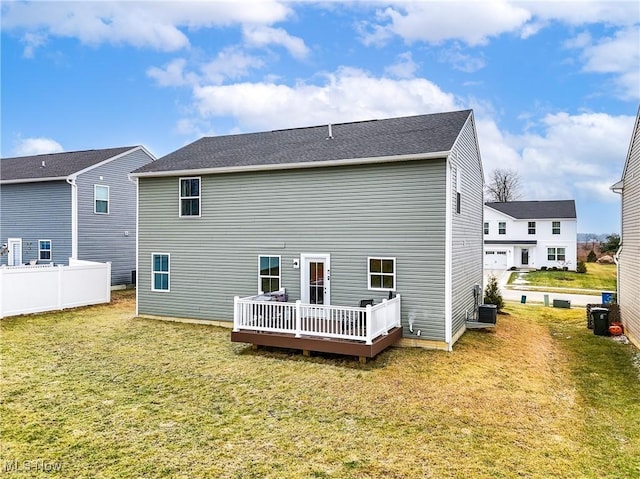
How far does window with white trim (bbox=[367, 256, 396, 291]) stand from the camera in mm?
10641

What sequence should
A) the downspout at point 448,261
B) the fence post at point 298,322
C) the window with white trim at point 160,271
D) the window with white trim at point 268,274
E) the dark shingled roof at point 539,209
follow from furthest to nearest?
the dark shingled roof at point 539,209
the window with white trim at point 160,271
the window with white trim at point 268,274
the downspout at point 448,261
the fence post at point 298,322

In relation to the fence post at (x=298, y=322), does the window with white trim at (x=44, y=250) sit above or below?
above

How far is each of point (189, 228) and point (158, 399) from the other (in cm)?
712

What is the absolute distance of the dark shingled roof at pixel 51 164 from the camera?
19391 millimetres

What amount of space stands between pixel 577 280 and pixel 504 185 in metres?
30.2

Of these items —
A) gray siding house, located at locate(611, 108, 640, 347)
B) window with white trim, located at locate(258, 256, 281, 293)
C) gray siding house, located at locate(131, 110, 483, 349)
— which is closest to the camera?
gray siding house, located at locate(131, 110, 483, 349)

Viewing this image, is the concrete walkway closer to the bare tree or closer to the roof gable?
the roof gable

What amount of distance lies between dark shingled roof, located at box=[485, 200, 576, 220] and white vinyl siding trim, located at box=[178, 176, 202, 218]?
34.6m

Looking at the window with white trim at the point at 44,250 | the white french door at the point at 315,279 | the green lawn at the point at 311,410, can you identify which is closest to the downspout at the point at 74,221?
the window with white trim at the point at 44,250

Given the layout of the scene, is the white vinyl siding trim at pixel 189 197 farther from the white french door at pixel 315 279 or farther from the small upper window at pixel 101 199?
the small upper window at pixel 101 199

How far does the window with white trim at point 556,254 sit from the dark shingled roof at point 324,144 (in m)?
30.6

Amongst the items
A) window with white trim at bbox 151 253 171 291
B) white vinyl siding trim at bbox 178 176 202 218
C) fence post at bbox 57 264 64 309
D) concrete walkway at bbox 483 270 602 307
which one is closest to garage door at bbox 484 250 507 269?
concrete walkway at bbox 483 270 602 307

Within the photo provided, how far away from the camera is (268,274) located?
39.8 feet

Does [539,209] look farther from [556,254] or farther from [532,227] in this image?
[556,254]
